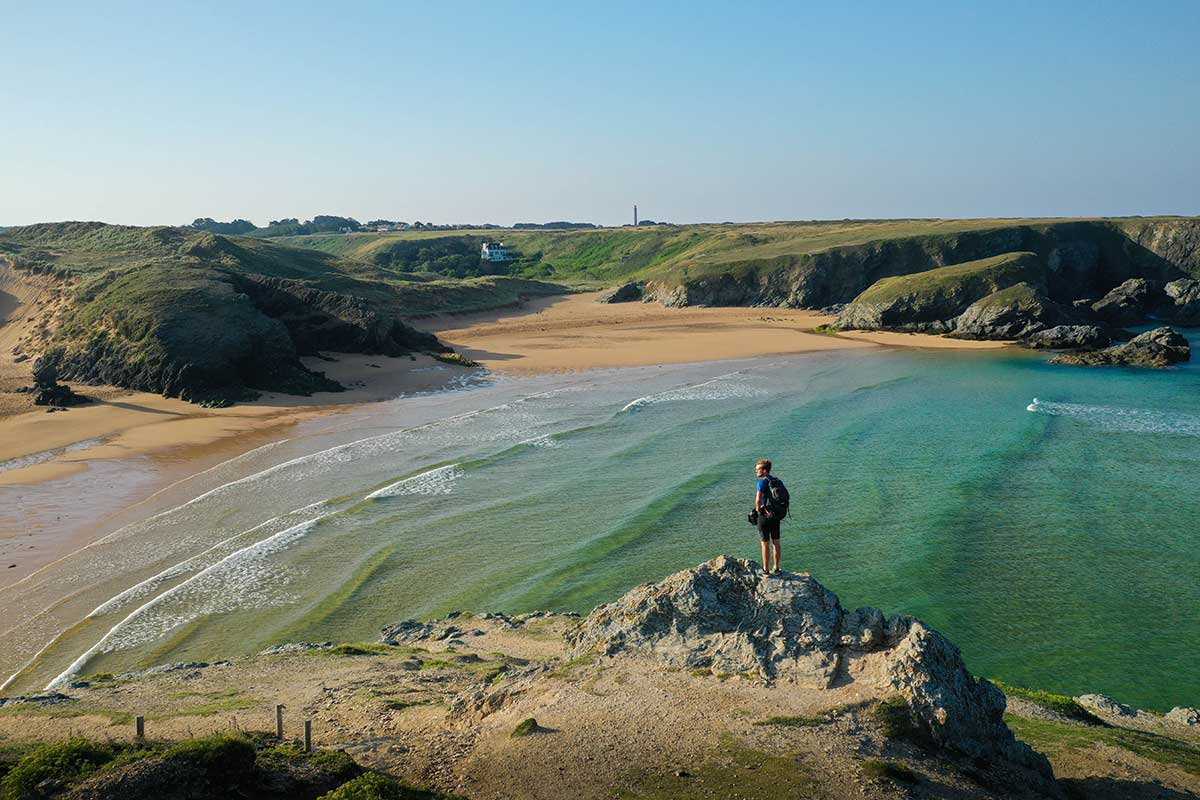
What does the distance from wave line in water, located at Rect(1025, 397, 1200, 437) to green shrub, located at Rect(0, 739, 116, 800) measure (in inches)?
1272

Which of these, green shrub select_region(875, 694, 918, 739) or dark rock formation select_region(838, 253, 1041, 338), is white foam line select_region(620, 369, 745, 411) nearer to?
dark rock formation select_region(838, 253, 1041, 338)

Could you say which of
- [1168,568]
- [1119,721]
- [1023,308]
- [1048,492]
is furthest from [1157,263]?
[1119,721]

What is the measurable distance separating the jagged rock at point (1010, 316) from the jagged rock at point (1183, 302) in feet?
40.8

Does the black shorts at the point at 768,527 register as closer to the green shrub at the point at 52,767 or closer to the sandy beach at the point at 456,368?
the green shrub at the point at 52,767

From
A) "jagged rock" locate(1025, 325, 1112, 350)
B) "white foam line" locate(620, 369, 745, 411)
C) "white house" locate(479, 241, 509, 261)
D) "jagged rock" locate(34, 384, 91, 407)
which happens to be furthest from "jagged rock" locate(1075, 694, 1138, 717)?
"white house" locate(479, 241, 509, 261)

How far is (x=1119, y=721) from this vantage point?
40.1ft

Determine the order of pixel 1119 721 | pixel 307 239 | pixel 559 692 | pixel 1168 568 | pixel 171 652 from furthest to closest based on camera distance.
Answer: pixel 307 239 < pixel 1168 568 < pixel 171 652 < pixel 1119 721 < pixel 559 692

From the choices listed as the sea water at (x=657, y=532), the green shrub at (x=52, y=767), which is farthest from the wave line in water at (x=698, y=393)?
the green shrub at (x=52, y=767)

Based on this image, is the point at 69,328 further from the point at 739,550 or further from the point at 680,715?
the point at 680,715

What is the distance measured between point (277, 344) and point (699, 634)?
3379 centimetres

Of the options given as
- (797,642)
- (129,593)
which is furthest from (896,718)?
(129,593)

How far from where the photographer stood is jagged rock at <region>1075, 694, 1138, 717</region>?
12.5 m

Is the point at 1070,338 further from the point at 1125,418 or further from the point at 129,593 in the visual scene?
the point at 129,593

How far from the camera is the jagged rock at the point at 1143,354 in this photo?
46375 millimetres
